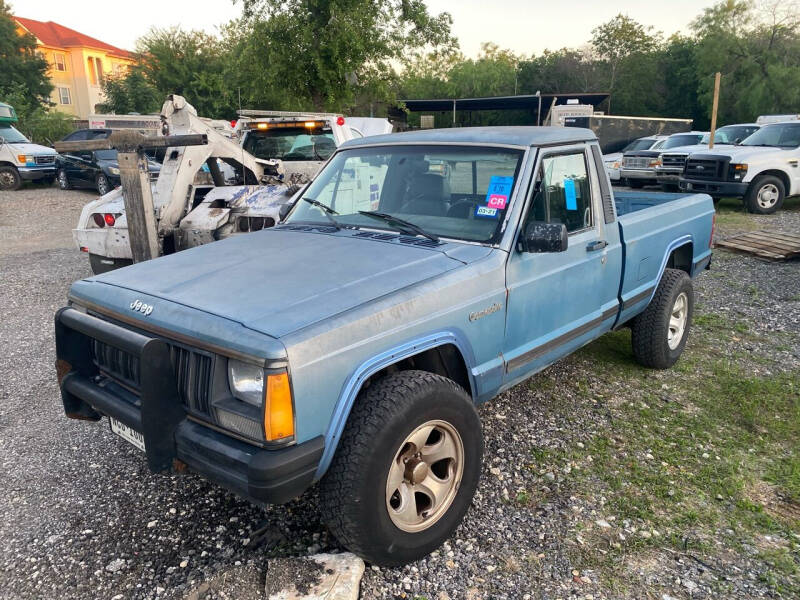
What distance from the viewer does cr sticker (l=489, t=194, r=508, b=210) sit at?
130 inches

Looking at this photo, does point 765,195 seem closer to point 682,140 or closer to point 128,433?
point 682,140

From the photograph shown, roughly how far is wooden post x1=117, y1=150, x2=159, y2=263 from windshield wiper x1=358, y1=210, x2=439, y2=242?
3463 millimetres

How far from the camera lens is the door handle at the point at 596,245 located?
3.82 meters

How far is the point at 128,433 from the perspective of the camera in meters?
2.81

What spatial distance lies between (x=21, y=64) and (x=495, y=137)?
4371 cm

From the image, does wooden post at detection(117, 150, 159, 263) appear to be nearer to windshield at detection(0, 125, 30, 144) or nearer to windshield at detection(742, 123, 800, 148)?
windshield at detection(742, 123, 800, 148)

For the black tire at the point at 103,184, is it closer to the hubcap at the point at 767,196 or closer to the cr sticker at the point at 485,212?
the cr sticker at the point at 485,212

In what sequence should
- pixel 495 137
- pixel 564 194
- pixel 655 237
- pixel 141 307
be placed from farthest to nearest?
pixel 655 237
pixel 564 194
pixel 495 137
pixel 141 307

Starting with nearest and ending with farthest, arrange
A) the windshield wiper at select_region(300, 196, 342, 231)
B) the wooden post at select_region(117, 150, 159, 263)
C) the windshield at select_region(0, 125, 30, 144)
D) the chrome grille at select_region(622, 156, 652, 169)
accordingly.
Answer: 1. the windshield wiper at select_region(300, 196, 342, 231)
2. the wooden post at select_region(117, 150, 159, 263)
3. the chrome grille at select_region(622, 156, 652, 169)
4. the windshield at select_region(0, 125, 30, 144)

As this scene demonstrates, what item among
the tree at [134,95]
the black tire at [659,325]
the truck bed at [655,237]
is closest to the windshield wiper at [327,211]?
the truck bed at [655,237]

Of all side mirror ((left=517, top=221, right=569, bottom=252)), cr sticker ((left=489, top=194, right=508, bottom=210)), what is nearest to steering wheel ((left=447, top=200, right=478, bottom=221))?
cr sticker ((left=489, top=194, right=508, bottom=210))

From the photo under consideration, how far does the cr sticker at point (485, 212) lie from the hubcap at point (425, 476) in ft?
4.06

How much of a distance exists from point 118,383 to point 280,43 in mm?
17040

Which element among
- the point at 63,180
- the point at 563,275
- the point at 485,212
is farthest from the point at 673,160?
the point at 63,180
